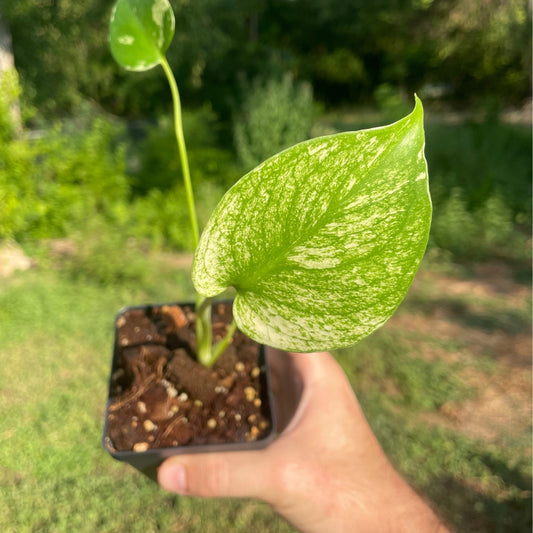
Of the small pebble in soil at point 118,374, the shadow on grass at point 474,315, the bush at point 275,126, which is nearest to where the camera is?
the small pebble in soil at point 118,374

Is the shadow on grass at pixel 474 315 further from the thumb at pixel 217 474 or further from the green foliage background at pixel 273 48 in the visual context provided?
the green foliage background at pixel 273 48

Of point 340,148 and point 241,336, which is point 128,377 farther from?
point 340,148

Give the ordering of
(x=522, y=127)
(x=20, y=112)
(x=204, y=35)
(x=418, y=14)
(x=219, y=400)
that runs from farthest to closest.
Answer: (x=418, y=14) → (x=522, y=127) → (x=204, y=35) → (x=20, y=112) → (x=219, y=400)

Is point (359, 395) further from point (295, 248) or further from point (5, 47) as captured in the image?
point (5, 47)

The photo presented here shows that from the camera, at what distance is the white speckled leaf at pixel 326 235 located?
1.03 feet

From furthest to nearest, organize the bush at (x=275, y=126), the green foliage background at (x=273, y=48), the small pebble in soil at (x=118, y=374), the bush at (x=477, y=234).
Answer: the green foliage background at (x=273, y=48)
the bush at (x=275, y=126)
the bush at (x=477, y=234)
the small pebble in soil at (x=118, y=374)

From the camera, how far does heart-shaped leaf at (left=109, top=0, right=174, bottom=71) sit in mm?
514

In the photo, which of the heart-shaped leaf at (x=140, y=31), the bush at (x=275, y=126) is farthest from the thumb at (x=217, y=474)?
the bush at (x=275, y=126)

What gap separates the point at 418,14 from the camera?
447cm

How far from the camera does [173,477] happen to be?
0.56m

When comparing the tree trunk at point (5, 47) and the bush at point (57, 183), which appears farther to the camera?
the tree trunk at point (5, 47)

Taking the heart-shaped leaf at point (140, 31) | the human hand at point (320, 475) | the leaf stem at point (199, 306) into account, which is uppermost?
the heart-shaped leaf at point (140, 31)

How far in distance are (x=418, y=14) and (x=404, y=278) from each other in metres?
4.93

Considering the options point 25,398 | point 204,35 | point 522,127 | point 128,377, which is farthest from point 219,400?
point 522,127
